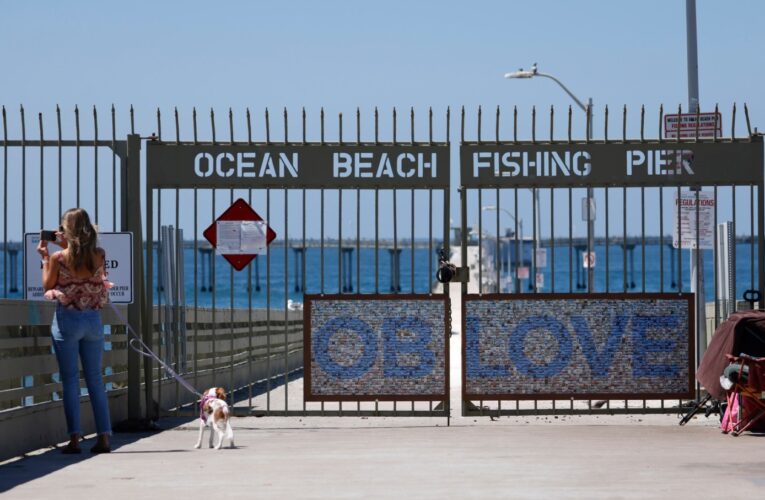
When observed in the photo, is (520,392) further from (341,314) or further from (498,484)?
(498,484)

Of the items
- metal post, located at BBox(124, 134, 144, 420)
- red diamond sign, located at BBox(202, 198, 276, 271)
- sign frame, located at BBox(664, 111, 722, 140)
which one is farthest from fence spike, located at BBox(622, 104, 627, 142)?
metal post, located at BBox(124, 134, 144, 420)

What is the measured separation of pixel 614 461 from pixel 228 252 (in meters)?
5.00

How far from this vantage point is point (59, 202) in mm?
14562

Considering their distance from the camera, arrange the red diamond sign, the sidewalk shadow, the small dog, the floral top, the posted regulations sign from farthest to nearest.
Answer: the red diamond sign → the posted regulations sign → the small dog → the floral top → the sidewalk shadow

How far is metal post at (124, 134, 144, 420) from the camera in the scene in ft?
48.1

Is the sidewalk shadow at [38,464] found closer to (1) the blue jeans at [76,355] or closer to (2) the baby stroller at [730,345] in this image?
(1) the blue jeans at [76,355]

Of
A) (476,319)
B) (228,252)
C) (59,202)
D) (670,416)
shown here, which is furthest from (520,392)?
(59,202)

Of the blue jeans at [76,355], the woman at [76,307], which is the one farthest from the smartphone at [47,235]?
the blue jeans at [76,355]

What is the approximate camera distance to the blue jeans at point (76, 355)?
39.0 feet

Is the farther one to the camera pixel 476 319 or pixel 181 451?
pixel 476 319

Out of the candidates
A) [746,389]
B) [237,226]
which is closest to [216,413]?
[237,226]

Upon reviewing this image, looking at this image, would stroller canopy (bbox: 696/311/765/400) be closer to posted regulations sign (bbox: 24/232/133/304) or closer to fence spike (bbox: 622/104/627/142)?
fence spike (bbox: 622/104/627/142)

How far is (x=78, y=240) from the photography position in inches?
470

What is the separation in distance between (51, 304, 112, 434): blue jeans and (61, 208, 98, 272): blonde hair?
0.36 m
